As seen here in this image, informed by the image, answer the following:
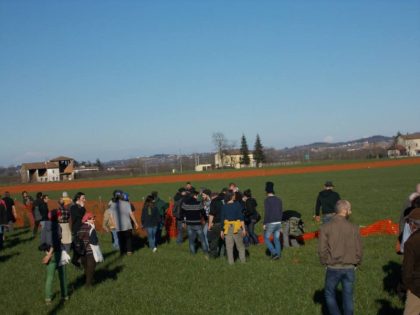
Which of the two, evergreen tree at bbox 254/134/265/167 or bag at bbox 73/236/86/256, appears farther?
evergreen tree at bbox 254/134/265/167

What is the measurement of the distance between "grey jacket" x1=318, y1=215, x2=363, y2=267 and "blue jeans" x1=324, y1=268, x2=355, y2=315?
12cm

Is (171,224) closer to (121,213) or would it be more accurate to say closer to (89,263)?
(121,213)

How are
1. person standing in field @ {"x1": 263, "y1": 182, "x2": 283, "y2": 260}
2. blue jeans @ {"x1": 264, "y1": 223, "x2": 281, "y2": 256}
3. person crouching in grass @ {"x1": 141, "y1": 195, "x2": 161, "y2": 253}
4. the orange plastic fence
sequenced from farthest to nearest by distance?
the orange plastic fence
person crouching in grass @ {"x1": 141, "y1": 195, "x2": 161, "y2": 253}
blue jeans @ {"x1": 264, "y1": 223, "x2": 281, "y2": 256}
person standing in field @ {"x1": 263, "y1": 182, "x2": 283, "y2": 260}

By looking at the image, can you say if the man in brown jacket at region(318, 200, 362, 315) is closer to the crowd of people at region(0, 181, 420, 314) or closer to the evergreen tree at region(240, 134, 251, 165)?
the crowd of people at region(0, 181, 420, 314)

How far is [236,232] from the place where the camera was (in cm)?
1241

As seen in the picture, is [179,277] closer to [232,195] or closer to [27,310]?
[232,195]

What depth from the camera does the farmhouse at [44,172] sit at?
118 meters

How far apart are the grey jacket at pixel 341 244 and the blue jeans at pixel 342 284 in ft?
0.40

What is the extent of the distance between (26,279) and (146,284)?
3600 mm

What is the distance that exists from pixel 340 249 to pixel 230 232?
5789 millimetres

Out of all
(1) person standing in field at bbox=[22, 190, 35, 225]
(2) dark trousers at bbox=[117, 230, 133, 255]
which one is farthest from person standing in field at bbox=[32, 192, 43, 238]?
(2) dark trousers at bbox=[117, 230, 133, 255]

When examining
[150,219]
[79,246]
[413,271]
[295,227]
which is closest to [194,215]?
[150,219]

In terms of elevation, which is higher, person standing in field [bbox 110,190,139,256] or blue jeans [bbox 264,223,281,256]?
person standing in field [bbox 110,190,139,256]

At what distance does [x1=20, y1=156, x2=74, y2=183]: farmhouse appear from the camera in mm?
117688
